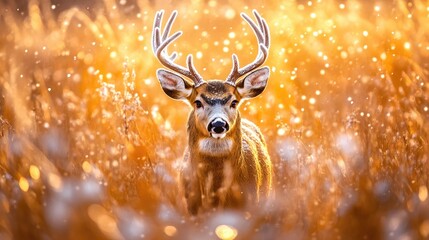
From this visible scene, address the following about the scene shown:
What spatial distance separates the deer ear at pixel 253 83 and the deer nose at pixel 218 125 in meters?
0.73

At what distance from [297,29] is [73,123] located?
3.38 m

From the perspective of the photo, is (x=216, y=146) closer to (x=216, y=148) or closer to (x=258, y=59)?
(x=216, y=148)

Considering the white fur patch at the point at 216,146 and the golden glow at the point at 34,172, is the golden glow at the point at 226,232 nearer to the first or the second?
the golden glow at the point at 34,172

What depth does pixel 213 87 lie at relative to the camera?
596 cm

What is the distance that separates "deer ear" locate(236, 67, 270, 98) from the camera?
20.4 ft

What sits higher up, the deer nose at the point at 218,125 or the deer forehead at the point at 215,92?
the deer forehead at the point at 215,92

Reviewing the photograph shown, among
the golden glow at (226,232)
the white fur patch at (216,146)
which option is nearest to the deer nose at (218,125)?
the white fur patch at (216,146)

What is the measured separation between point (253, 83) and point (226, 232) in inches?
91.1

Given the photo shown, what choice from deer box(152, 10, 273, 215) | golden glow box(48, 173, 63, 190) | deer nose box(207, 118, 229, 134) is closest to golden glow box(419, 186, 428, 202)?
deer box(152, 10, 273, 215)

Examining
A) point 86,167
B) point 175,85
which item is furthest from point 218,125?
point 86,167

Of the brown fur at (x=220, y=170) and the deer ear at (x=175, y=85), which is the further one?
the deer ear at (x=175, y=85)

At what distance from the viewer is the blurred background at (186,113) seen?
4.14 m

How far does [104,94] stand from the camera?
21.7 ft

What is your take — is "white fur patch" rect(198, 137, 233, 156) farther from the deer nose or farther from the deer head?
the deer nose
